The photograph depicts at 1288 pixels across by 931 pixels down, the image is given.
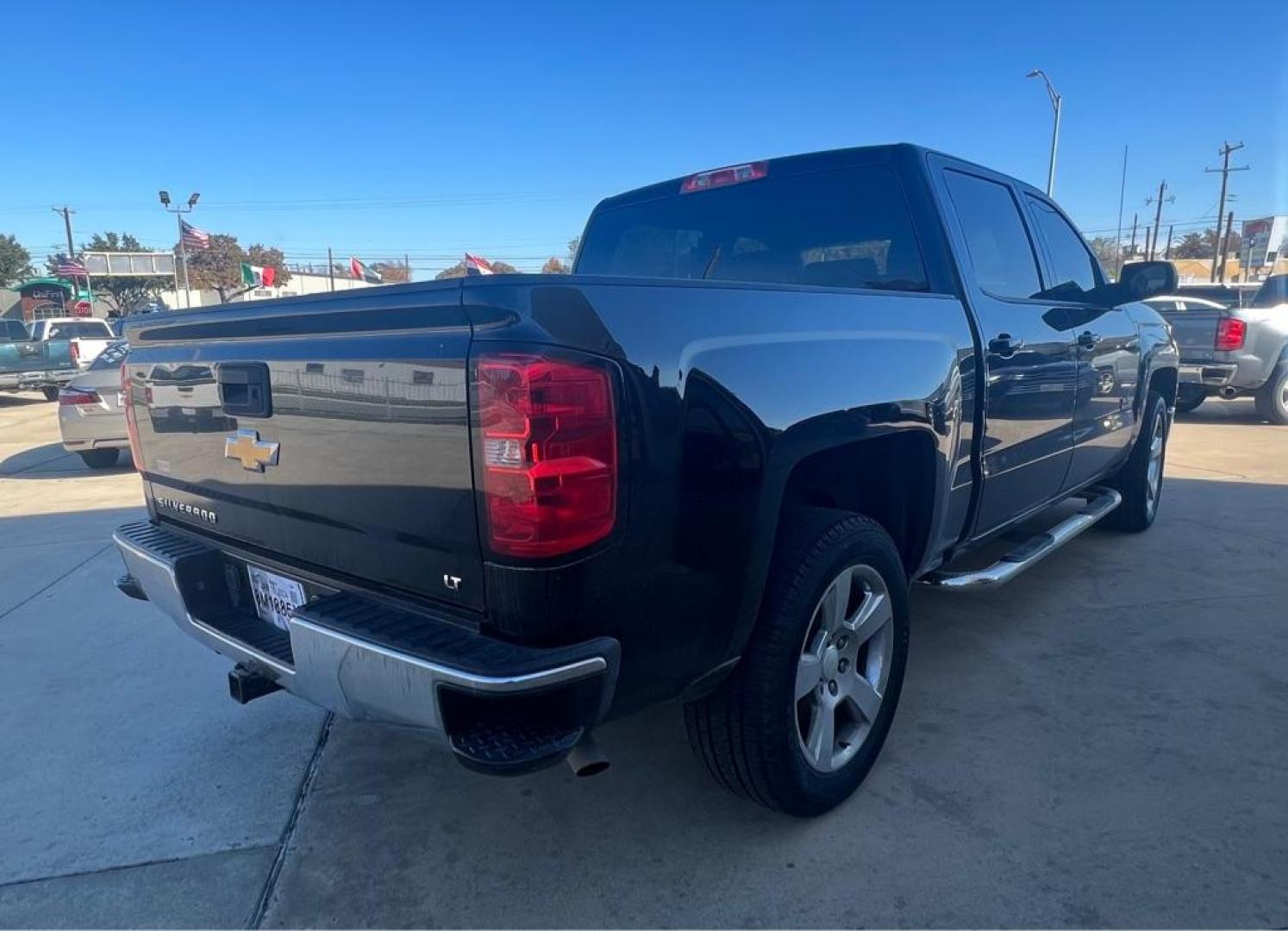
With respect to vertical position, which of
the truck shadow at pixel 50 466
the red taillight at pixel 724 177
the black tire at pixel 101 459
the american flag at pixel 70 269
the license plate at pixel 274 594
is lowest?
the truck shadow at pixel 50 466

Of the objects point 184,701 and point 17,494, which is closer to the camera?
point 184,701

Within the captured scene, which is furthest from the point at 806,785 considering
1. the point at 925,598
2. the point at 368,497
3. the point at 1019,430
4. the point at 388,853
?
the point at 925,598

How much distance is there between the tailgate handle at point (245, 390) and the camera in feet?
7.17

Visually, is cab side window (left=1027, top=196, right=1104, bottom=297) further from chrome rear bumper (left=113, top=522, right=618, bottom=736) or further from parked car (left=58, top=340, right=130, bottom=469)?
parked car (left=58, top=340, right=130, bottom=469)

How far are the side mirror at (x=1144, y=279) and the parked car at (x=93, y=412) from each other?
843 cm

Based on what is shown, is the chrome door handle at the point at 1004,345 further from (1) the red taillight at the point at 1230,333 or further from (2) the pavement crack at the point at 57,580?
(1) the red taillight at the point at 1230,333

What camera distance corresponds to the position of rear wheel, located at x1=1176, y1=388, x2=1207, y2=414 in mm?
11000

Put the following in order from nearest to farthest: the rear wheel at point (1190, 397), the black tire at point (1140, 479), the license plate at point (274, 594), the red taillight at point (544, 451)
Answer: the red taillight at point (544, 451)
the license plate at point (274, 594)
the black tire at point (1140, 479)
the rear wheel at point (1190, 397)

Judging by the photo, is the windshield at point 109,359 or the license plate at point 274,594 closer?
the license plate at point 274,594

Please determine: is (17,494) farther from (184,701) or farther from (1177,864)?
(1177,864)

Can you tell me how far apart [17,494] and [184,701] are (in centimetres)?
602

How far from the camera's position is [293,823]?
2.57m

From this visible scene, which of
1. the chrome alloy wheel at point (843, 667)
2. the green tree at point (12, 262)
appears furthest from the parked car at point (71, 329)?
the green tree at point (12, 262)

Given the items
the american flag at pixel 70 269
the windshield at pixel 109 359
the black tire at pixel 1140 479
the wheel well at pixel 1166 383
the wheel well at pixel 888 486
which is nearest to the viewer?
the wheel well at pixel 888 486
